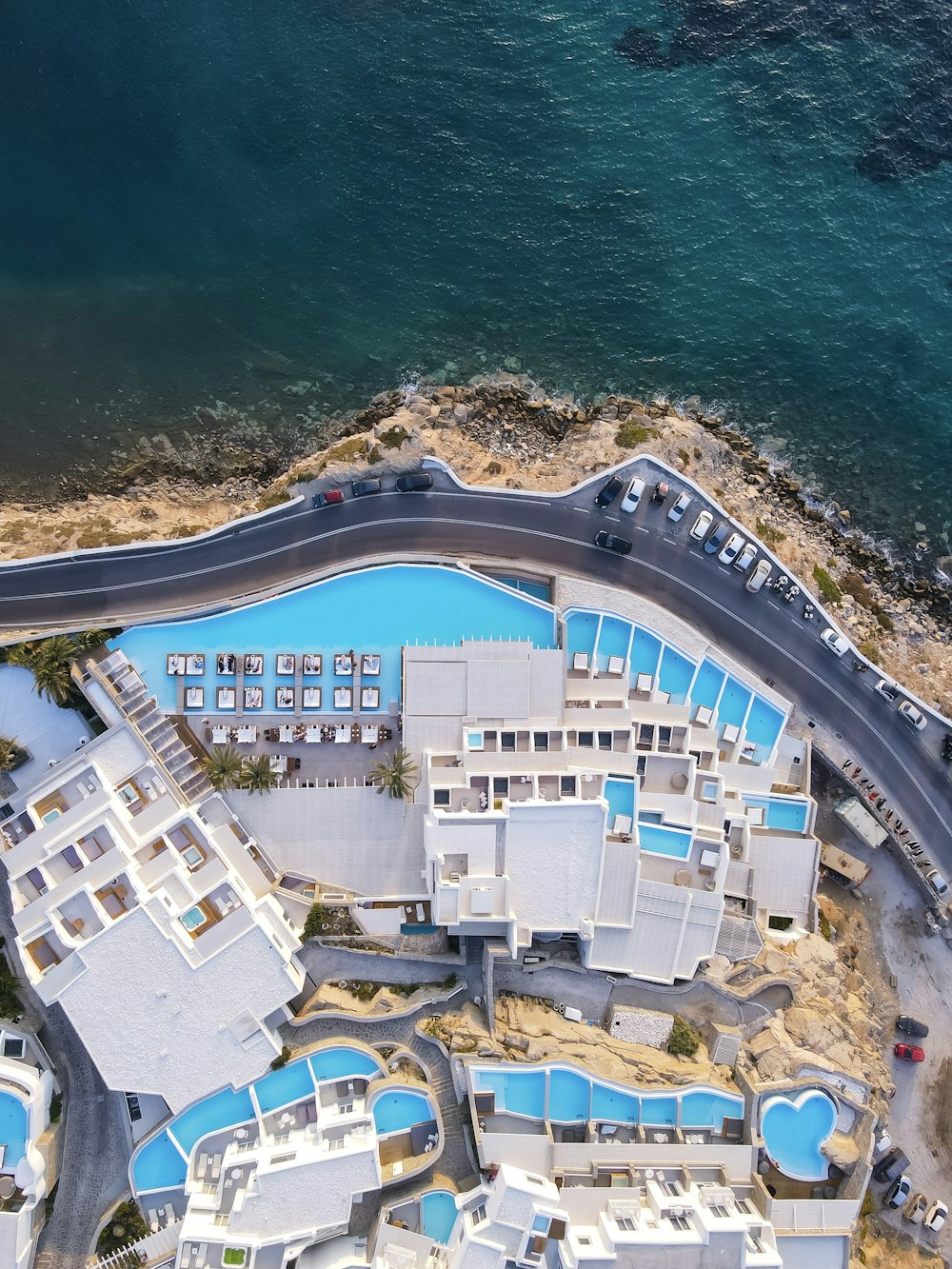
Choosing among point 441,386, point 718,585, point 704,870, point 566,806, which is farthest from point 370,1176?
point 441,386

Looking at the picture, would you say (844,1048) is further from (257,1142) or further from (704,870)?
(257,1142)

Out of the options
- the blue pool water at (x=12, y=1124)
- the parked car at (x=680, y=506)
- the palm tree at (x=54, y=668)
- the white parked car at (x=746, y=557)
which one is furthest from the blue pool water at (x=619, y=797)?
the blue pool water at (x=12, y=1124)

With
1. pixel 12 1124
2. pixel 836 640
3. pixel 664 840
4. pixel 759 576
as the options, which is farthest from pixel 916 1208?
pixel 12 1124

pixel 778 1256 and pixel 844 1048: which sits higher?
pixel 844 1048

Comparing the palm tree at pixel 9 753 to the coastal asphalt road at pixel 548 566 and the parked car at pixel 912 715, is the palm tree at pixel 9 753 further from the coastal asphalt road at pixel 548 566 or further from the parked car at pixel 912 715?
the parked car at pixel 912 715

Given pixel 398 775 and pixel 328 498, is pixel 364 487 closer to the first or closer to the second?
pixel 328 498

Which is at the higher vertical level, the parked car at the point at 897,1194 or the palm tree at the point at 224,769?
the palm tree at the point at 224,769
